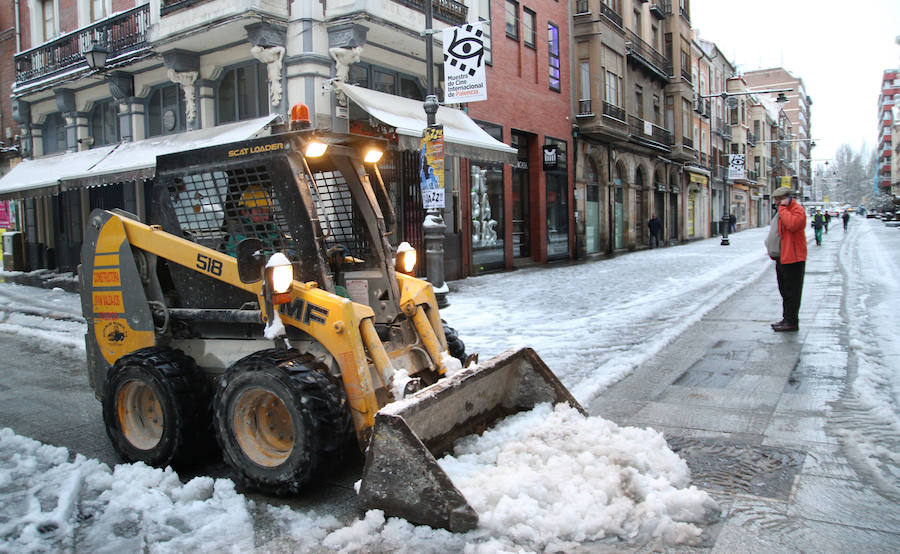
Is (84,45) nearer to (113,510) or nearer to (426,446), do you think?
(113,510)

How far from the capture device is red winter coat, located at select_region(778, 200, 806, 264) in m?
8.07

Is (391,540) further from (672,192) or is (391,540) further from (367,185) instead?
(672,192)

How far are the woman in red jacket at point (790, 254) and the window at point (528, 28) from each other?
1339cm

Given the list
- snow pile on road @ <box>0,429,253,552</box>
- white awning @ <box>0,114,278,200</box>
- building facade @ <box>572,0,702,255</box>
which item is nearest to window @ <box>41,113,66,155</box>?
white awning @ <box>0,114,278,200</box>

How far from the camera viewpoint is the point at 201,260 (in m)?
4.07

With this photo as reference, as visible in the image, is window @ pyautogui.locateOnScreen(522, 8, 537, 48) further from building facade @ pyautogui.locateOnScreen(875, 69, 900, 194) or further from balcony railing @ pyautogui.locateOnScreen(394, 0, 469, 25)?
building facade @ pyautogui.locateOnScreen(875, 69, 900, 194)

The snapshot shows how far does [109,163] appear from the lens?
14836 mm

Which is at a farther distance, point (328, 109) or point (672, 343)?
point (328, 109)

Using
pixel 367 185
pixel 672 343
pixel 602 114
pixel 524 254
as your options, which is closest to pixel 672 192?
pixel 602 114

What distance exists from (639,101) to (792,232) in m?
24.7

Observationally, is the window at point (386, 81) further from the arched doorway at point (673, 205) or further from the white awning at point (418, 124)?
the arched doorway at point (673, 205)

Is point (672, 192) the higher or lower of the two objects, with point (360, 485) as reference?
higher

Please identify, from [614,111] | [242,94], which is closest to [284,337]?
[242,94]

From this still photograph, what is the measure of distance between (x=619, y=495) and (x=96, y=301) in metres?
3.62
